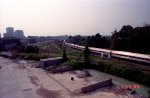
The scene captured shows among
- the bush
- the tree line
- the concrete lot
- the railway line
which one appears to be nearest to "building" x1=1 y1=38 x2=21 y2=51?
the bush

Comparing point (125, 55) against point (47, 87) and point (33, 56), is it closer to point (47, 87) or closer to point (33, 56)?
point (47, 87)

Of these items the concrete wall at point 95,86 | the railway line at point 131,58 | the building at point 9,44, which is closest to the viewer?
the concrete wall at point 95,86

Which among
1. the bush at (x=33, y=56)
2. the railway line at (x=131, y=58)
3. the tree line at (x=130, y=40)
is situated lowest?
the bush at (x=33, y=56)

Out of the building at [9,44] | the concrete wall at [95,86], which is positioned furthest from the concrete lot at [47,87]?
the building at [9,44]

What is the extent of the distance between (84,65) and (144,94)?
59.6ft

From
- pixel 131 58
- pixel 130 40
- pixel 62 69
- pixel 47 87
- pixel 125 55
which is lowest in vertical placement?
pixel 47 87

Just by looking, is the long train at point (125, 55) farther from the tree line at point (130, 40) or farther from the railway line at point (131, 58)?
the tree line at point (130, 40)

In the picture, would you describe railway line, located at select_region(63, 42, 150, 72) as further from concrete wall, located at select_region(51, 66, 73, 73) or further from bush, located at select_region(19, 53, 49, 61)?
bush, located at select_region(19, 53, 49, 61)

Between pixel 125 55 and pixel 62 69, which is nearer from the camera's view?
pixel 62 69

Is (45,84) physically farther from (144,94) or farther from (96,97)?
(144,94)

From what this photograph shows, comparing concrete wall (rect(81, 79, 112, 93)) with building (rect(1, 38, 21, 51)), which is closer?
concrete wall (rect(81, 79, 112, 93))

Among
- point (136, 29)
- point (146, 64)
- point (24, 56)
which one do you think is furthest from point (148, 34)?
point (24, 56)

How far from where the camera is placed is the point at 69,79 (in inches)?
1293

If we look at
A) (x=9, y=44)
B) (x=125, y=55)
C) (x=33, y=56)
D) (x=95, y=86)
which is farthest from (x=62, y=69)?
(x=9, y=44)
